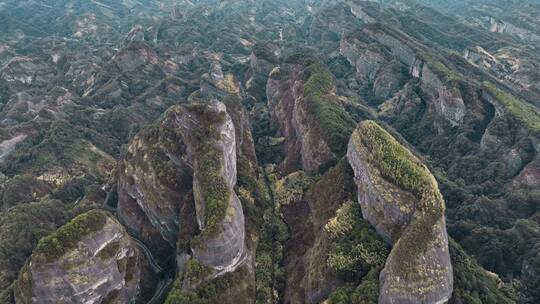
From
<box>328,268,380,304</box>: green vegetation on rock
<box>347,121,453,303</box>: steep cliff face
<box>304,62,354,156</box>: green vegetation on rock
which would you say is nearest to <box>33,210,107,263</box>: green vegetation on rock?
<box>328,268,380,304</box>: green vegetation on rock

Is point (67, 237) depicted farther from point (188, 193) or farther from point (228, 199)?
point (188, 193)

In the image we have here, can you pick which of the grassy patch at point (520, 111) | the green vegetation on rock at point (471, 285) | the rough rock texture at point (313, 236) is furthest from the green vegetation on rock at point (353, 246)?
the grassy patch at point (520, 111)

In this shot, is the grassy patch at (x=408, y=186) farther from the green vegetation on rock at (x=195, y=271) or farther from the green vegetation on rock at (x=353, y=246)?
the green vegetation on rock at (x=195, y=271)

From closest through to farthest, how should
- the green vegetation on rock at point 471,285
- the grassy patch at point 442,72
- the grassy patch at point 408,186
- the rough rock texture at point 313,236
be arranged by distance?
1. the grassy patch at point 408,186
2. the green vegetation on rock at point 471,285
3. the rough rock texture at point 313,236
4. the grassy patch at point 442,72

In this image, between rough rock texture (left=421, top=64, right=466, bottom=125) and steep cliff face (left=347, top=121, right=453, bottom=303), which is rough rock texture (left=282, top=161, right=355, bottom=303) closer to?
steep cliff face (left=347, top=121, right=453, bottom=303)

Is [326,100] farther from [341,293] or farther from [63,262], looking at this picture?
[63,262]

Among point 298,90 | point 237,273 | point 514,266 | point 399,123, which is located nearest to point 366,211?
point 237,273

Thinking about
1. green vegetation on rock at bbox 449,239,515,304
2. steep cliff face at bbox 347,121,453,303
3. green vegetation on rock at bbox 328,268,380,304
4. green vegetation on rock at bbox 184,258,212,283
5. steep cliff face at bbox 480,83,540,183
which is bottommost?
steep cliff face at bbox 480,83,540,183
